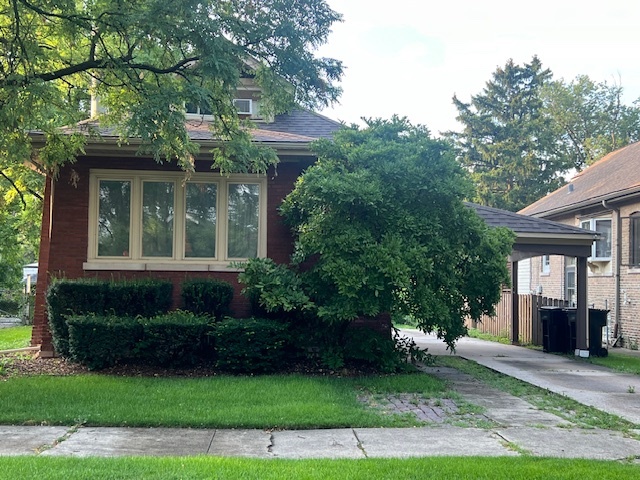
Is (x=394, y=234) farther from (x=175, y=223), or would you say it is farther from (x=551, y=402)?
(x=175, y=223)

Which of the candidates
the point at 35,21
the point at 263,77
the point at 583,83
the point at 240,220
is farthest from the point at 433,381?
the point at 583,83

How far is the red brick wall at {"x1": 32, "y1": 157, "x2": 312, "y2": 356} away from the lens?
11.5 metres

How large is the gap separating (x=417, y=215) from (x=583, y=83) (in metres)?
42.4

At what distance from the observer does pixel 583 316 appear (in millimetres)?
13852

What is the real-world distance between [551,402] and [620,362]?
19.1 ft

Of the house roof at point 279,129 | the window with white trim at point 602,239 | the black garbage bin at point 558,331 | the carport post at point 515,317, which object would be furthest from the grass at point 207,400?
the window with white trim at point 602,239

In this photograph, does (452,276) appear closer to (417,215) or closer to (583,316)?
(417,215)

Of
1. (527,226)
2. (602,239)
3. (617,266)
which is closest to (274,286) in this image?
(527,226)

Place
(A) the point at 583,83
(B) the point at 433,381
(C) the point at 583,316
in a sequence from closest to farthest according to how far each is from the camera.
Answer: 1. (B) the point at 433,381
2. (C) the point at 583,316
3. (A) the point at 583,83

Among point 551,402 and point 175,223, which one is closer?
point 551,402

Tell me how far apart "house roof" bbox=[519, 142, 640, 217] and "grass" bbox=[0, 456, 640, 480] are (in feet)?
42.5

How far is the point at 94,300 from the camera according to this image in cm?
1061

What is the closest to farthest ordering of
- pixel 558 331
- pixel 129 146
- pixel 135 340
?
pixel 135 340
pixel 129 146
pixel 558 331

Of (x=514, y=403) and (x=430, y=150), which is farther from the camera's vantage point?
(x=430, y=150)
